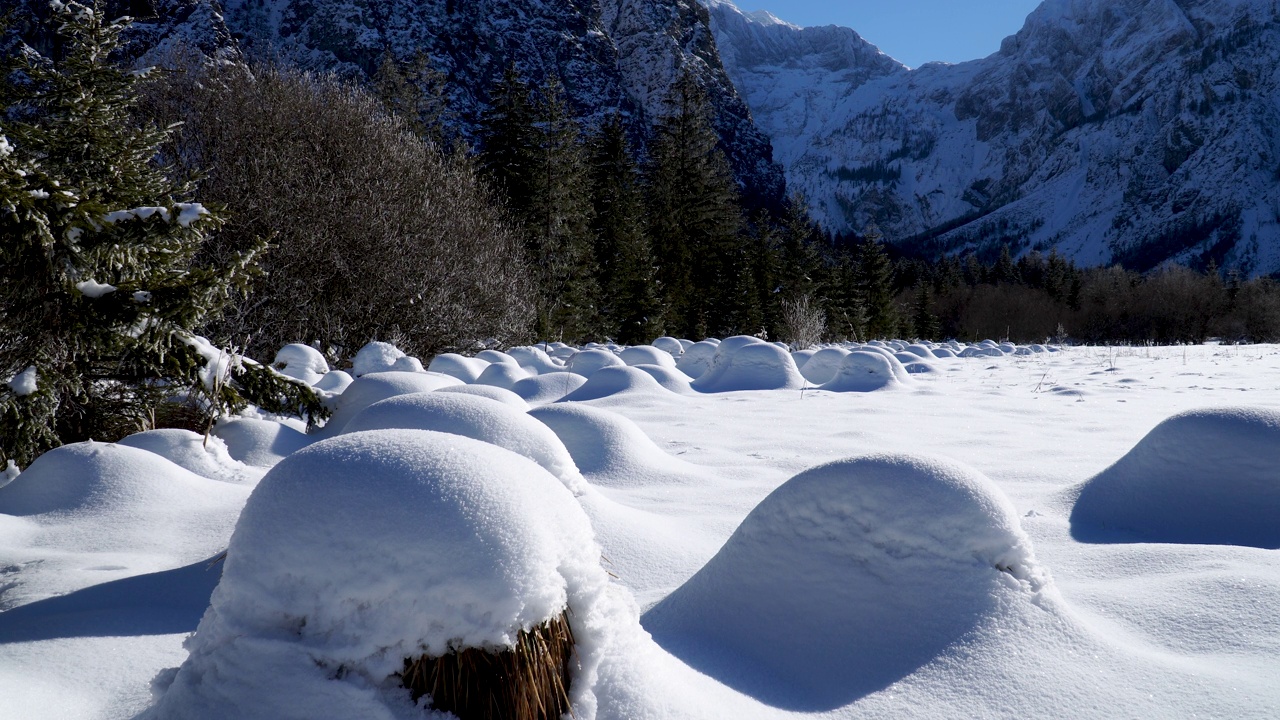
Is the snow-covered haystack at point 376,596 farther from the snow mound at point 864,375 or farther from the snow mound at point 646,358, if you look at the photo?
the snow mound at point 646,358

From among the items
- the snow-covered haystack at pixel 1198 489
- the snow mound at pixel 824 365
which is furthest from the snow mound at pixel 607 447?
the snow mound at pixel 824 365

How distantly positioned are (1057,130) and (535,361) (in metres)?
150

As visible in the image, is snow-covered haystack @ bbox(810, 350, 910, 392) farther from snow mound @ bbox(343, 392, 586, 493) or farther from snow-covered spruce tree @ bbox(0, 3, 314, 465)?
snow-covered spruce tree @ bbox(0, 3, 314, 465)

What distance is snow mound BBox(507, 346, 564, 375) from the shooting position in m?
10.0

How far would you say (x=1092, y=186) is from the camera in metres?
114

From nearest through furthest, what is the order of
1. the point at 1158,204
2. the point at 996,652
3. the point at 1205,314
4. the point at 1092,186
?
the point at 996,652 < the point at 1205,314 < the point at 1158,204 < the point at 1092,186

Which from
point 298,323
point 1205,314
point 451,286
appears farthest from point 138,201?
point 1205,314

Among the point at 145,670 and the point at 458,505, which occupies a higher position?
the point at 458,505

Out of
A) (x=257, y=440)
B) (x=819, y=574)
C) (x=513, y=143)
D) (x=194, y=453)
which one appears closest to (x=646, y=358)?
(x=257, y=440)

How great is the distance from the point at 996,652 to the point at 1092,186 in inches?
5358

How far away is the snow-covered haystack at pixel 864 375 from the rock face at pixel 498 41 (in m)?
24.9

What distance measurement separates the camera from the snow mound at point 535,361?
32.9 ft

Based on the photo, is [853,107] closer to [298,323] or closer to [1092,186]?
[1092,186]

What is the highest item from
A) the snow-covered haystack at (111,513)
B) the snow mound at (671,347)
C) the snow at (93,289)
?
the snow at (93,289)
